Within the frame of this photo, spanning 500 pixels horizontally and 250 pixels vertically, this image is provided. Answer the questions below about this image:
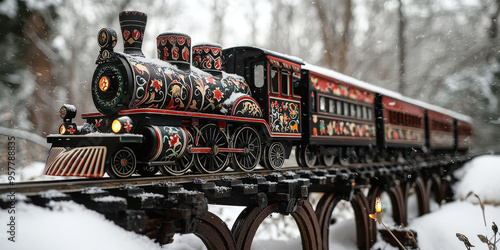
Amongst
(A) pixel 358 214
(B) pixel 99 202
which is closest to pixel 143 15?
(B) pixel 99 202

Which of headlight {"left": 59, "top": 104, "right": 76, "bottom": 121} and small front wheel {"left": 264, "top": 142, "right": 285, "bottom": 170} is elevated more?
headlight {"left": 59, "top": 104, "right": 76, "bottom": 121}

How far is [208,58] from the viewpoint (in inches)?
269

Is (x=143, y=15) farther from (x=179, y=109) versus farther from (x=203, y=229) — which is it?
(x=203, y=229)

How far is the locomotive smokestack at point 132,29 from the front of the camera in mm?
5773

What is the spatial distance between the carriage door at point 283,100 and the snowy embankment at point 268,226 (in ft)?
11.1

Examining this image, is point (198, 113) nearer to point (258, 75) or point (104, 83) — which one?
point (104, 83)

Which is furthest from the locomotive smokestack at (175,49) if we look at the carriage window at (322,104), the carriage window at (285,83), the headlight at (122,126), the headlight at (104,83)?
the carriage window at (322,104)

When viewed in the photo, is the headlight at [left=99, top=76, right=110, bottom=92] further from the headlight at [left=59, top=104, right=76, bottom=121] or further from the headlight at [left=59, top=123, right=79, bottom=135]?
the headlight at [left=59, top=123, right=79, bottom=135]

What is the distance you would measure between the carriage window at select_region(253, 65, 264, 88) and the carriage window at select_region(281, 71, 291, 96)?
51 centimetres

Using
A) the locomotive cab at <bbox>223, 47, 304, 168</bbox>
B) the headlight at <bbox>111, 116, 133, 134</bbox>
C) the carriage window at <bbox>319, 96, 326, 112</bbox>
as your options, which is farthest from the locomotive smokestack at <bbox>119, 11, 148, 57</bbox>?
the carriage window at <bbox>319, 96, 326, 112</bbox>

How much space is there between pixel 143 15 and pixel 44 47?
9.56 m

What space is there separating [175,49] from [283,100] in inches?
101

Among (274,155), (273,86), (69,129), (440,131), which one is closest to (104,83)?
(69,129)

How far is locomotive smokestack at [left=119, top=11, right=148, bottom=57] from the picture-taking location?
5773 millimetres
